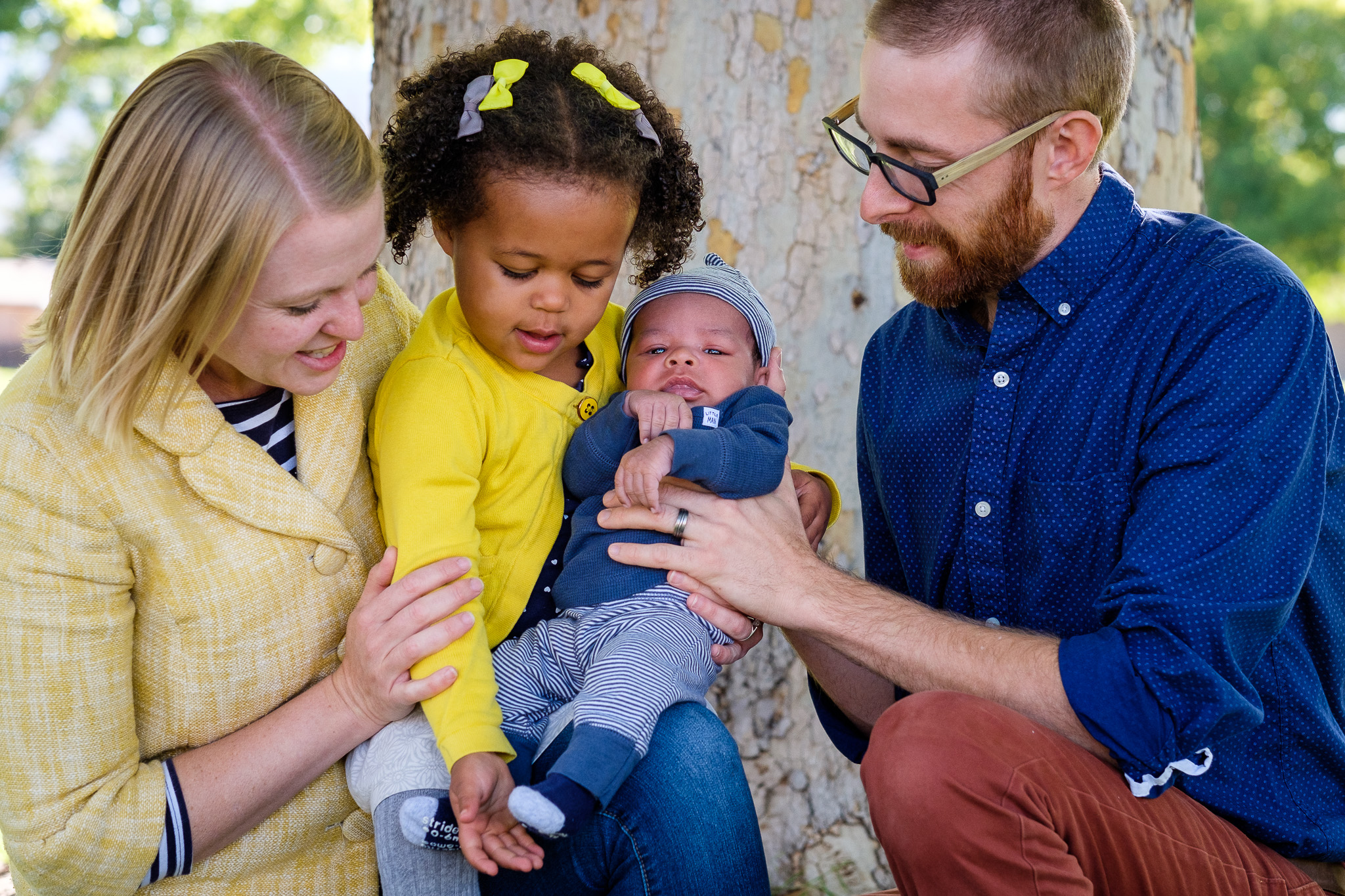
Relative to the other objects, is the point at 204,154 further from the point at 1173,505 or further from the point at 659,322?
the point at 1173,505

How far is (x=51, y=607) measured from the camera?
64.0 inches

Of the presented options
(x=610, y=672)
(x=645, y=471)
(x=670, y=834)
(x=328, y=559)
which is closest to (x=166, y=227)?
(x=328, y=559)

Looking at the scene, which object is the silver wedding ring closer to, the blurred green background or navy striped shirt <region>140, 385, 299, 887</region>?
navy striped shirt <region>140, 385, 299, 887</region>

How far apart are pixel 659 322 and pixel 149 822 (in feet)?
4.37

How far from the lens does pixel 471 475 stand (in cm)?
199

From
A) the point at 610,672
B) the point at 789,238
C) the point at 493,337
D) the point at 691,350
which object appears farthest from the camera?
the point at 789,238

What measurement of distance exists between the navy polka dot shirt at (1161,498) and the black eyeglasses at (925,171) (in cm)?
20

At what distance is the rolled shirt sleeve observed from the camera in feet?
5.56

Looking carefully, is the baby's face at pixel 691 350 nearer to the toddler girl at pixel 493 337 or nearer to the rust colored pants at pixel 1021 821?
the toddler girl at pixel 493 337

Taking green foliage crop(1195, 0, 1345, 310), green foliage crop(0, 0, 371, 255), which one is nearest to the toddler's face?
green foliage crop(0, 0, 371, 255)

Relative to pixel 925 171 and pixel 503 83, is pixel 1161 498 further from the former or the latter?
pixel 503 83

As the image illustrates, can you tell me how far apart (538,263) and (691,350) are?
0.42m

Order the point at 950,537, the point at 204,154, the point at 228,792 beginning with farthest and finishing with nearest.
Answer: the point at 950,537
the point at 228,792
the point at 204,154

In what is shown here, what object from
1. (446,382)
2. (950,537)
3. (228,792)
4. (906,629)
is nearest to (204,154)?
(446,382)
